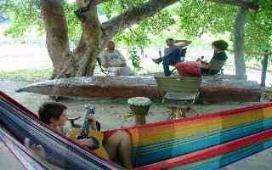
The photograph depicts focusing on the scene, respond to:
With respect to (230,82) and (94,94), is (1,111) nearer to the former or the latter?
(94,94)

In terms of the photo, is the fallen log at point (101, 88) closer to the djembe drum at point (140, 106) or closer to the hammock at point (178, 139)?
the djembe drum at point (140, 106)

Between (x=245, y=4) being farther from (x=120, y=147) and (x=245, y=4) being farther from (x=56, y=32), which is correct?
(x=120, y=147)

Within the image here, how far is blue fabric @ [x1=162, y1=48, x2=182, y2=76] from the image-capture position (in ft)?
22.7

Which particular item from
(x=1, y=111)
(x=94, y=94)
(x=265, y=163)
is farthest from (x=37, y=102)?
(x=1, y=111)

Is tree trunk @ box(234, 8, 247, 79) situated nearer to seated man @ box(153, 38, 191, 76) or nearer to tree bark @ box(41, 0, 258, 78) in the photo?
tree bark @ box(41, 0, 258, 78)

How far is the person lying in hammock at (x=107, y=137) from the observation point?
2654mm

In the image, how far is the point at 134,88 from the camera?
5.68m

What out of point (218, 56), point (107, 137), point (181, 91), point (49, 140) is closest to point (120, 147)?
point (107, 137)

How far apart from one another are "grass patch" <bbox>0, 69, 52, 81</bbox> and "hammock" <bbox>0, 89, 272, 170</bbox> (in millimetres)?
5461

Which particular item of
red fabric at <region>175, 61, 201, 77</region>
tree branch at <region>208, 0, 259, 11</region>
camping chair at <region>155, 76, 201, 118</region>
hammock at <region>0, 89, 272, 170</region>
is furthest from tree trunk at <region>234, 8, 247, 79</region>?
hammock at <region>0, 89, 272, 170</region>

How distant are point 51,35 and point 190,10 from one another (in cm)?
259

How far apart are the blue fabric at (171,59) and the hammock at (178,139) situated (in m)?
3.88

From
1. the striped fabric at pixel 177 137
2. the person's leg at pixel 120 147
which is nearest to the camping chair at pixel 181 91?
the striped fabric at pixel 177 137

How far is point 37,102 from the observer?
5.64 m
